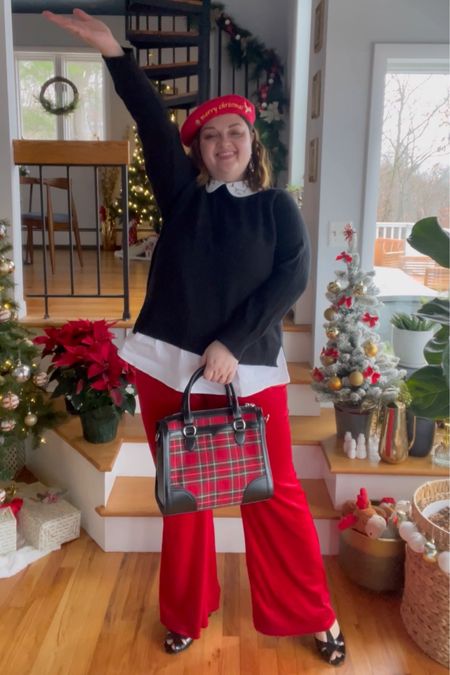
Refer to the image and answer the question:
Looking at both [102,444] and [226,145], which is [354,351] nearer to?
[102,444]

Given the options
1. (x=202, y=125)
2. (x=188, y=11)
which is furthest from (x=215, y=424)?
(x=188, y=11)

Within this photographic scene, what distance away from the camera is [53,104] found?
6953mm

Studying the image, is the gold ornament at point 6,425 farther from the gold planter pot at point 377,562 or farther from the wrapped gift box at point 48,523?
the gold planter pot at point 377,562

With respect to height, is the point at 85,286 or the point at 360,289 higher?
the point at 360,289

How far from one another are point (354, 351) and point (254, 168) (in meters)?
1.09

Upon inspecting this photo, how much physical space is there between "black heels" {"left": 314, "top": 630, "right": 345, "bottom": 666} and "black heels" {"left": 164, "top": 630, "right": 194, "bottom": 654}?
0.40 meters

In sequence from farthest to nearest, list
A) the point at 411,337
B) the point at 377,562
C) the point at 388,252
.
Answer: the point at 388,252 → the point at 411,337 → the point at 377,562

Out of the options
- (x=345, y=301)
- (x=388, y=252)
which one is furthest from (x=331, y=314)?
(x=388, y=252)

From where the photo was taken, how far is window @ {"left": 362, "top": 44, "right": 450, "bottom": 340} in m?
2.91

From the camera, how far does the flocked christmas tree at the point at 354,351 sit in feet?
8.21

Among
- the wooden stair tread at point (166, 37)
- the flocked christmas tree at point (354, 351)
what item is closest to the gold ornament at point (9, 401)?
the flocked christmas tree at point (354, 351)

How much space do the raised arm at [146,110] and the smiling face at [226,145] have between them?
0.26 feet

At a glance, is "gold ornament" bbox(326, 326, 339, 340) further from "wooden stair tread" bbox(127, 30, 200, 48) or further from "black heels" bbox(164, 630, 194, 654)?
"wooden stair tread" bbox(127, 30, 200, 48)

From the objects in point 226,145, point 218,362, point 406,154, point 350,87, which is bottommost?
point 218,362
